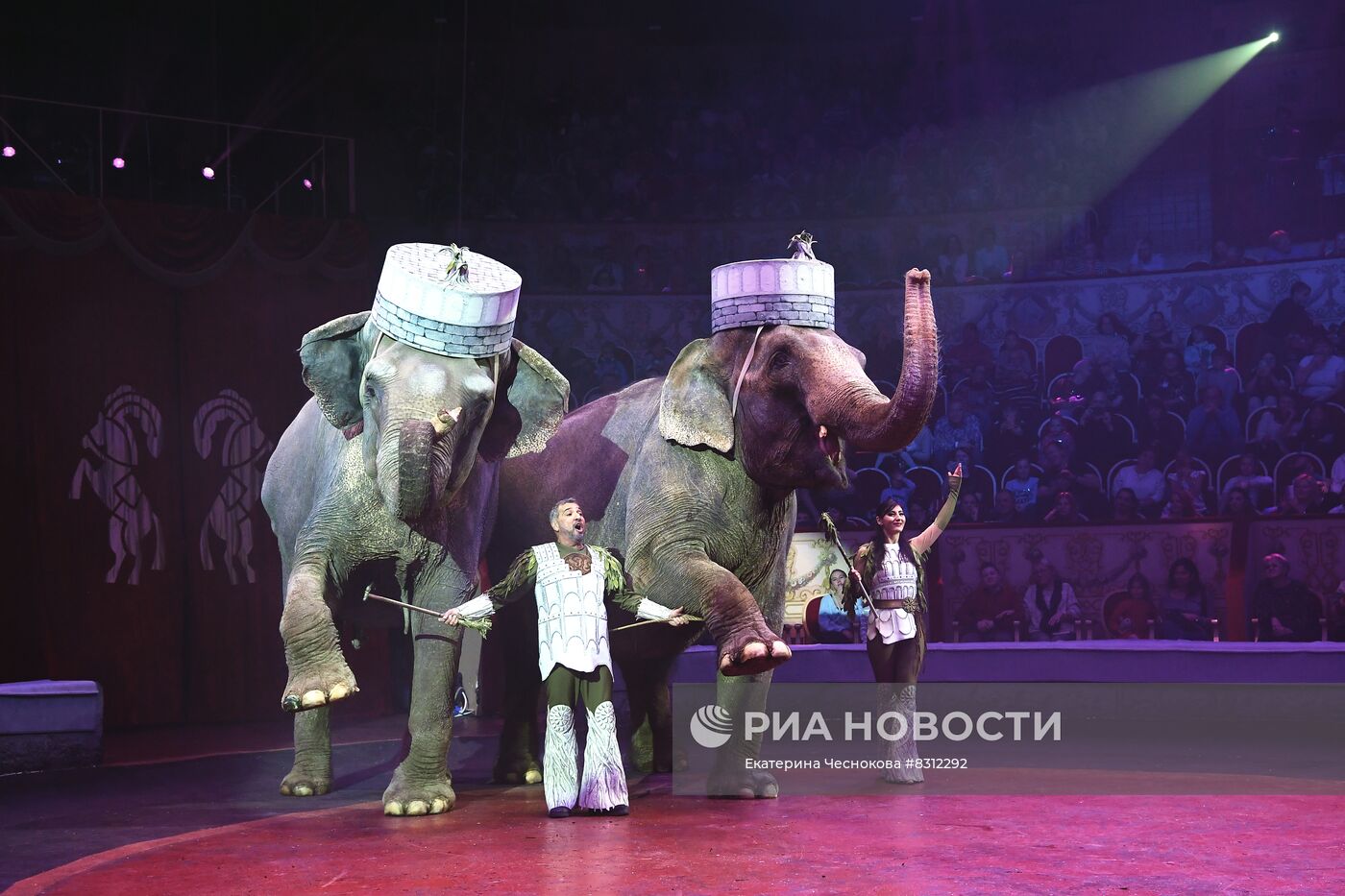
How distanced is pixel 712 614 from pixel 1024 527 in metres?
6.63

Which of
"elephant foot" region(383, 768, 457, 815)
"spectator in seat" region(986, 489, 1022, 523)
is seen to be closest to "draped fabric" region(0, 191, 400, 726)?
"elephant foot" region(383, 768, 457, 815)

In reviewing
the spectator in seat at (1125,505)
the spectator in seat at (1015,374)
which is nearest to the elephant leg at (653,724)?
the spectator in seat at (1125,505)

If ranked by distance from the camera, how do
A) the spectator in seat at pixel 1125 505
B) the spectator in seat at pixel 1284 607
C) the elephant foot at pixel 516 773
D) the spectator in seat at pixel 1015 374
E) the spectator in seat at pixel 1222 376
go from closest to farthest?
the elephant foot at pixel 516 773
the spectator in seat at pixel 1284 607
the spectator in seat at pixel 1125 505
the spectator in seat at pixel 1222 376
the spectator in seat at pixel 1015 374

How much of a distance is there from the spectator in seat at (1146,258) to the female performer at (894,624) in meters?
8.04

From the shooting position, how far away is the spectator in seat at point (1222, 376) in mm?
13641

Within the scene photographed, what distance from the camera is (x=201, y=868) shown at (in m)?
4.99

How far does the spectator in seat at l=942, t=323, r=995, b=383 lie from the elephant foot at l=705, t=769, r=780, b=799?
27.9 ft

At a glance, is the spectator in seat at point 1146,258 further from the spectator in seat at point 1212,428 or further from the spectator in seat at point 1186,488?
the spectator in seat at point 1186,488

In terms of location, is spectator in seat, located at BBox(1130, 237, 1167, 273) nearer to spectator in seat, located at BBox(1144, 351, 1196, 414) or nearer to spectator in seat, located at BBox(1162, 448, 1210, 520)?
spectator in seat, located at BBox(1144, 351, 1196, 414)

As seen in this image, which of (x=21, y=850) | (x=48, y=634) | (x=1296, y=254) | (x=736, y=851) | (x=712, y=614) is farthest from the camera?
(x=1296, y=254)

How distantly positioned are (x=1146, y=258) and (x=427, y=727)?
10488 mm

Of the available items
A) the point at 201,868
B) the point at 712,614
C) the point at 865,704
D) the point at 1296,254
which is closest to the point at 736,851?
the point at 712,614

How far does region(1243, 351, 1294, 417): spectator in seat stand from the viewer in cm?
1340

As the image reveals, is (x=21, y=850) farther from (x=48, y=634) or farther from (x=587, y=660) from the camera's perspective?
(x=48, y=634)
